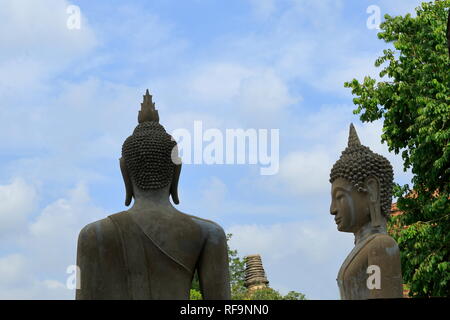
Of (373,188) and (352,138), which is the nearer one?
(373,188)

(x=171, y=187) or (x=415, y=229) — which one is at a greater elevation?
(x=415, y=229)

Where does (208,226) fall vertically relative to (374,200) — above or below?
below

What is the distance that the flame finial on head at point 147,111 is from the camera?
7.51 metres

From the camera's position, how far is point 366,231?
7969 mm

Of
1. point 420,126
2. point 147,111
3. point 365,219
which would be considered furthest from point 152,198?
point 420,126

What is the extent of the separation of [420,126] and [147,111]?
47.3 feet

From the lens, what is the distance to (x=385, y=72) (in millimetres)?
22828

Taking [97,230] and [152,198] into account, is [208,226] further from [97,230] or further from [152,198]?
[97,230]
